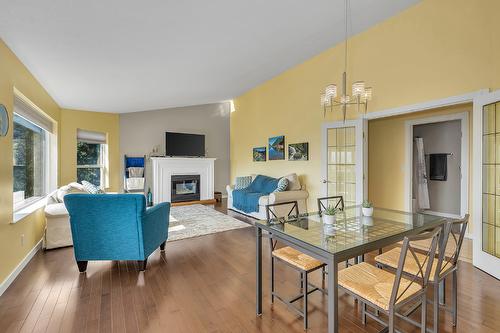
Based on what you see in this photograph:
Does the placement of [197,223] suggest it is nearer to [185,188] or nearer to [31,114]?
[185,188]

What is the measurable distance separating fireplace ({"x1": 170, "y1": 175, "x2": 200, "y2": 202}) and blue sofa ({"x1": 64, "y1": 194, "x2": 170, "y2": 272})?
15.1ft

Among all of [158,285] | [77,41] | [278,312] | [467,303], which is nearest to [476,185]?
[467,303]

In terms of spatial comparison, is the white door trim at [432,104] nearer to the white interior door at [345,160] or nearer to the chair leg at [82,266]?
the white interior door at [345,160]

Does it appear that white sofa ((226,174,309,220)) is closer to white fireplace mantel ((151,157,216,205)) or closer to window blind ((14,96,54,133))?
white fireplace mantel ((151,157,216,205))

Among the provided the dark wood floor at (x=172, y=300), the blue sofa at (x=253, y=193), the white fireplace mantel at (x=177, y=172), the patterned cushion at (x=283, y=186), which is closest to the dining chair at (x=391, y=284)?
the dark wood floor at (x=172, y=300)

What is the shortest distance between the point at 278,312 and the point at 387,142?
168 inches

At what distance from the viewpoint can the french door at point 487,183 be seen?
2.62 meters

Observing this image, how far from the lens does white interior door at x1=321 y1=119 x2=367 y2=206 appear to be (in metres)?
4.07

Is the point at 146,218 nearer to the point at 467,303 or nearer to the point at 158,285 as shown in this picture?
the point at 158,285

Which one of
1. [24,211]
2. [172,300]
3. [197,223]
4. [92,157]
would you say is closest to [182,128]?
[92,157]

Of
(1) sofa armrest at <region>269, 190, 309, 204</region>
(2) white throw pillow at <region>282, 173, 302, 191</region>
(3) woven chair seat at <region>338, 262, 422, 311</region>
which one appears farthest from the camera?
(2) white throw pillow at <region>282, 173, 302, 191</region>

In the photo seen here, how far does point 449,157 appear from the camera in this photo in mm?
5441

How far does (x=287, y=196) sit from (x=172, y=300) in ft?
9.97

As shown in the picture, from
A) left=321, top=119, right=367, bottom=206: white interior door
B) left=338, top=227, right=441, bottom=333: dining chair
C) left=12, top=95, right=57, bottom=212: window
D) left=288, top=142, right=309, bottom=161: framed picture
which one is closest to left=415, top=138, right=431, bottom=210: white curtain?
left=321, top=119, right=367, bottom=206: white interior door
